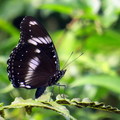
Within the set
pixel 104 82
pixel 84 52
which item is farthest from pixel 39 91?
pixel 84 52

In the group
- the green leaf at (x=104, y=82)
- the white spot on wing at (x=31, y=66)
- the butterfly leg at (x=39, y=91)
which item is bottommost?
the butterfly leg at (x=39, y=91)

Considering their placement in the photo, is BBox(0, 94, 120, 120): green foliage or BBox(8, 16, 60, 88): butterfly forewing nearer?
BBox(0, 94, 120, 120): green foliage

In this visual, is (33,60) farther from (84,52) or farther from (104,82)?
(84,52)

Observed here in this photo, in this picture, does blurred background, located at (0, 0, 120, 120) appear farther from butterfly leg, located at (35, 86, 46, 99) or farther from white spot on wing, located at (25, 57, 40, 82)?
butterfly leg, located at (35, 86, 46, 99)

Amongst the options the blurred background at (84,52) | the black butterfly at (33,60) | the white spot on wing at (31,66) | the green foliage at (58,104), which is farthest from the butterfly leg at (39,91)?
the green foliage at (58,104)

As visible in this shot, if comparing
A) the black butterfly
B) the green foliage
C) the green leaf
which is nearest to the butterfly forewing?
the black butterfly

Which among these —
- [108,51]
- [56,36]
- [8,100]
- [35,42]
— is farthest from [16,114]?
[108,51]

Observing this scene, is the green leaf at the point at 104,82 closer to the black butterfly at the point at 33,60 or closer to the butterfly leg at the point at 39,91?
the black butterfly at the point at 33,60
